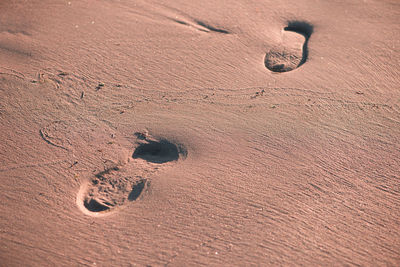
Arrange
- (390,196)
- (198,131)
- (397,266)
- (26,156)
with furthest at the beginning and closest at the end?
(198,131) < (26,156) < (390,196) < (397,266)

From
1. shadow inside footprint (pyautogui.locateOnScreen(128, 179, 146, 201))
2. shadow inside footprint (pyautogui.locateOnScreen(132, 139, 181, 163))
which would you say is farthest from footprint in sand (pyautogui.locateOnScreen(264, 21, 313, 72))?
shadow inside footprint (pyautogui.locateOnScreen(128, 179, 146, 201))

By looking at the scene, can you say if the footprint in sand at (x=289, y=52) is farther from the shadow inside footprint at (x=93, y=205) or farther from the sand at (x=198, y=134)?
the shadow inside footprint at (x=93, y=205)

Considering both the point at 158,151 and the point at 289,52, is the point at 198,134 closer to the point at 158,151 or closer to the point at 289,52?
the point at 158,151

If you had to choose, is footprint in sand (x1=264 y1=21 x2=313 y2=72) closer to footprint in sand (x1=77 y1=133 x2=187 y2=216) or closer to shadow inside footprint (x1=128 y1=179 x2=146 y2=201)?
footprint in sand (x1=77 y1=133 x2=187 y2=216)

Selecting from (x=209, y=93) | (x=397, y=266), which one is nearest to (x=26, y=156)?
(x=209, y=93)

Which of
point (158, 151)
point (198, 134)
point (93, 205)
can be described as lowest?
point (93, 205)

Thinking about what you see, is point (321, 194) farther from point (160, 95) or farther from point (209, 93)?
point (160, 95)

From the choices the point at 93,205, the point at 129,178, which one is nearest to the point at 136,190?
the point at 129,178
